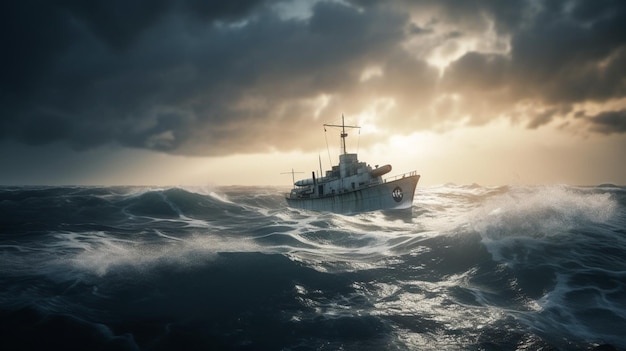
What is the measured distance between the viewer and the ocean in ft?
27.4

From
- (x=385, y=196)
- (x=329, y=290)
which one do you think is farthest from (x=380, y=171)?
(x=329, y=290)

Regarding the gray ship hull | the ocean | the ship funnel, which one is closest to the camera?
the ocean

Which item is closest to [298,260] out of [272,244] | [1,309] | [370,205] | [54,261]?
[272,244]

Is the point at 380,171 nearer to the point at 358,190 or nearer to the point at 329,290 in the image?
the point at 358,190

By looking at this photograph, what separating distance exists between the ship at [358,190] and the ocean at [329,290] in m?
24.2

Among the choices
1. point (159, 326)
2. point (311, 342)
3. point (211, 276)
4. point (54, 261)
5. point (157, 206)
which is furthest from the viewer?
point (157, 206)

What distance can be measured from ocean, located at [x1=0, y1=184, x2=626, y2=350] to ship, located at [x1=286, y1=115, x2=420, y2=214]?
954 inches

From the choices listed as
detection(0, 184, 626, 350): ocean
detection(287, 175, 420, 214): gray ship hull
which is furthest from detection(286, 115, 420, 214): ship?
detection(0, 184, 626, 350): ocean

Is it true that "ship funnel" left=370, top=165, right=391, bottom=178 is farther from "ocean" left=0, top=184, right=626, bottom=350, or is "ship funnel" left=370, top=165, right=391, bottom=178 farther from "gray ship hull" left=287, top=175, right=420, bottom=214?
"ocean" left=0, top=184, right=626, bottom=350

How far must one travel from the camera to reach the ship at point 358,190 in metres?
45.8

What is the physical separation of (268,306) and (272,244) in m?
9.55

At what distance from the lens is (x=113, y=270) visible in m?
13.2

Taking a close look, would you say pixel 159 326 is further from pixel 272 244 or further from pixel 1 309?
pixel 272 244

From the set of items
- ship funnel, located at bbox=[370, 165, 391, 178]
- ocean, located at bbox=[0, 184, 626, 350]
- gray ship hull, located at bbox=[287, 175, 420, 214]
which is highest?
ship funnel, located at bbox=[370, 165, 391, 178]
